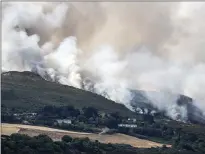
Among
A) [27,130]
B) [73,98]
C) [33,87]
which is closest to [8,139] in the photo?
[27,130]

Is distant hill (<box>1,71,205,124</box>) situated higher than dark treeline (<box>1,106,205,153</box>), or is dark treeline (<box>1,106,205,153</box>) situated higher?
distant hill (<box>1,71,205,124</box>)

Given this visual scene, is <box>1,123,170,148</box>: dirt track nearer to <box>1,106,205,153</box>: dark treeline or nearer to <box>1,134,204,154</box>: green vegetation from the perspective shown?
<box>1,134,204,154</box>: green vegetation

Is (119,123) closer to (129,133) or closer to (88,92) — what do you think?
(129,133)

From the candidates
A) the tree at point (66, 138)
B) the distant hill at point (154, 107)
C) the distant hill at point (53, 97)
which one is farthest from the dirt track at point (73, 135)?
the distant hill at point (154, 107)

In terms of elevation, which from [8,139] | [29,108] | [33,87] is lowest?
[8,139]

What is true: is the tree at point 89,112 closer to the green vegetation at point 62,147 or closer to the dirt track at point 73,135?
the dirt track at point 73,135

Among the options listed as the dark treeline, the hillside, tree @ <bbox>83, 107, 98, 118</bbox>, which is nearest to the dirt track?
the dark treeline

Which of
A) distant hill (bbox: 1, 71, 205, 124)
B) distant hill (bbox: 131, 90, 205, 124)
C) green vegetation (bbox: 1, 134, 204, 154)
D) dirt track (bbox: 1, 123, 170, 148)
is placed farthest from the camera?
distant hill (bbox: 131, 90, 205, 124)
